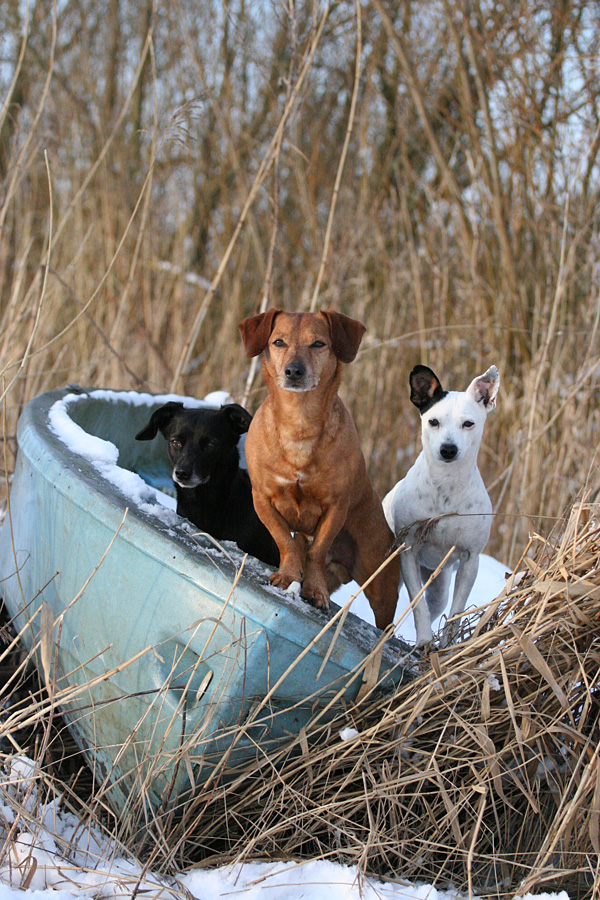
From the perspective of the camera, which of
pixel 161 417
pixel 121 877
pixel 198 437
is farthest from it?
pixel 161 417

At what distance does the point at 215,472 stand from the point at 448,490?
80 cm

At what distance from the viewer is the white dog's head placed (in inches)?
80.0

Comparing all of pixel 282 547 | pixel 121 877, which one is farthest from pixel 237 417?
pixel 121 877

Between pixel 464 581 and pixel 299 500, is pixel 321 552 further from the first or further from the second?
pixel 464 581

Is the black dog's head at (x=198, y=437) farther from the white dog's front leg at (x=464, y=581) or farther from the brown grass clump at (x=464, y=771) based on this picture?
the brown grass clump at (x=464, y=771)

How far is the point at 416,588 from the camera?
217 cm

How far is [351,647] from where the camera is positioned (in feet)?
5.52

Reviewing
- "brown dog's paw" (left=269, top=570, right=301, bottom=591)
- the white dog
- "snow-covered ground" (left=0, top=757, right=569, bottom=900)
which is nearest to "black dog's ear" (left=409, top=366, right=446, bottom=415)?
the white dog

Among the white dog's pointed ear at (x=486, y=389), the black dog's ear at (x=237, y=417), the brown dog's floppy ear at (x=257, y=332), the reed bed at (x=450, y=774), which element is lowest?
the reed bed at (x=450, y=774)

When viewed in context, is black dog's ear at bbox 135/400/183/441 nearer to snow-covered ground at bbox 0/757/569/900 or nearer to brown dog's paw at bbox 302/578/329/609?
brown dog's paw at bbox 302/578/329/609

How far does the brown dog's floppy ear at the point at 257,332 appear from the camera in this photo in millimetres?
2037

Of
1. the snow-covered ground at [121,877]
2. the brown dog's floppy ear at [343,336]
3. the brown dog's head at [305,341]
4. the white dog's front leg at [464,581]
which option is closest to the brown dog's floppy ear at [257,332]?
the brown dog's head at [305,341]

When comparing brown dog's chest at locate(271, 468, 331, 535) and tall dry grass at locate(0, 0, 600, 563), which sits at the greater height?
tall dry grass at locate(0, 0, 600, 563)

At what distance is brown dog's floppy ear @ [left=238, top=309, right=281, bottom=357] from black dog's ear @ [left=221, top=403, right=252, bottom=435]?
21.1 inches
